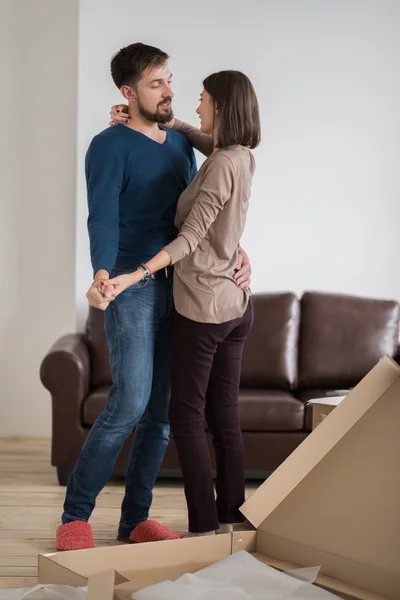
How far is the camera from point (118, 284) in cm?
219

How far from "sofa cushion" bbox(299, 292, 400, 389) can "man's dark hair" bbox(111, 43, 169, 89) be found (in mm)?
2020

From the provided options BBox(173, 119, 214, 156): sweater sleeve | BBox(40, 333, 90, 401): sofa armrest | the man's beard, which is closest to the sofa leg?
BBox(40, 333, 90, 401): sofa armrest

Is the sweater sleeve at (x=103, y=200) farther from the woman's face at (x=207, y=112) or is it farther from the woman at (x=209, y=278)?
the woman's face at (x=207, y=112)

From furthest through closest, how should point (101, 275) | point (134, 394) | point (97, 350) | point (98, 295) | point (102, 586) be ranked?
point (97, 350), point (134, 394), point (101, 275), point (98, 295), point (102, 586)

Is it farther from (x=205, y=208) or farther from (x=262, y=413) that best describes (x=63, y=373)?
(x=205, y=208)

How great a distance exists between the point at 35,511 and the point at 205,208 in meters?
1.50

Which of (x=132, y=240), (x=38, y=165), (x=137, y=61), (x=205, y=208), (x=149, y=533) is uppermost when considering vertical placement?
(x=137, y=61)

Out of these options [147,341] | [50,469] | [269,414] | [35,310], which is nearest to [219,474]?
[147,341]

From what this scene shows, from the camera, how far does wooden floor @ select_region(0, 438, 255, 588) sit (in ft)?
8.04

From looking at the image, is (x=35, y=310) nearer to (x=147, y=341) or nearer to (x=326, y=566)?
(x=147, y=341)

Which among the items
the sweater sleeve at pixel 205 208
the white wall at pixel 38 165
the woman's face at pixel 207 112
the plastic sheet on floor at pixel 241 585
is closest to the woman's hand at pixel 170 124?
the woman's face at pixel 207 112

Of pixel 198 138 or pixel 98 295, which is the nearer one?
pixel 98 295

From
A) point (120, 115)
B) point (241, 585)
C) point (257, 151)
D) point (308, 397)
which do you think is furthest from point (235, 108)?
point (257, 151)

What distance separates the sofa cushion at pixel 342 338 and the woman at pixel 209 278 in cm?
181
